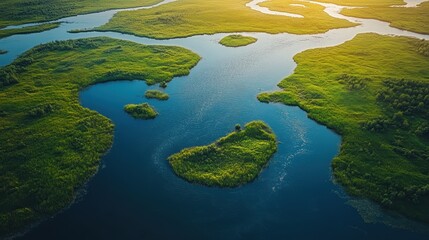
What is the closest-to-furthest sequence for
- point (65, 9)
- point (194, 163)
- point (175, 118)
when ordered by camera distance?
1. point (194, 163)
2. point (175, 118)
3. point (65, 9)

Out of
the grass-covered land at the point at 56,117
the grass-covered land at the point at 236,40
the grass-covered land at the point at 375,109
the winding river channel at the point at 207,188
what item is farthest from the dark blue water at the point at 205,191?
the grass-covered land at the point at 236,40

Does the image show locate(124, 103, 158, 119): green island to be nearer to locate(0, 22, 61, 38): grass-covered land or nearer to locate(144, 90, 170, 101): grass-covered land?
locate(144, 90, 170, 101): grass-covered land

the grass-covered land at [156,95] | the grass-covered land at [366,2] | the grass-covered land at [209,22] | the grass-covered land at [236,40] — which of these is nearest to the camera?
the grass-covered land at [156,95]

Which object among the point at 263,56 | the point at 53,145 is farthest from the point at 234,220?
the point at 263,56

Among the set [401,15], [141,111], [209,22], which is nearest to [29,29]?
[209,22]

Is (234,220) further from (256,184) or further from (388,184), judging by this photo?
(388,184)

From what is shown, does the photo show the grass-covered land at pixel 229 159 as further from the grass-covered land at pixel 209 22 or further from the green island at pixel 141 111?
the grass-covered land at pixel 209 22
